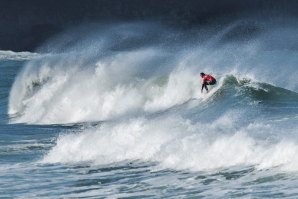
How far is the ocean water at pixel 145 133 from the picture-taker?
18547mm

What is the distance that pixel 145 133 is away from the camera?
23.2 metres

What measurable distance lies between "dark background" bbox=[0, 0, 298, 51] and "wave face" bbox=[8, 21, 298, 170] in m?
87.1

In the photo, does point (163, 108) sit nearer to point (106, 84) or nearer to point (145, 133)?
point (106, 84)

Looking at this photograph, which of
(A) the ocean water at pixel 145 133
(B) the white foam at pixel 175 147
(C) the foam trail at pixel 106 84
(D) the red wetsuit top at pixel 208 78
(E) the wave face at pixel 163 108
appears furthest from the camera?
(C) the foam trail at pixel 106 84

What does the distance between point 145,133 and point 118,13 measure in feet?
434

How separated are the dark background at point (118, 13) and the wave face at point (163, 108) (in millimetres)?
87113

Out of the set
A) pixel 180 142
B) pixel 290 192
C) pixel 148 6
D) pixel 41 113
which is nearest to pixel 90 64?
pixel 41 113

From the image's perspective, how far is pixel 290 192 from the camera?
1656cm

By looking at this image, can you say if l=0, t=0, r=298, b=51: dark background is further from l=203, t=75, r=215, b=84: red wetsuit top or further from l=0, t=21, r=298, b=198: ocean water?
l=203, t=75, r=215, b=84: red wetsuit top

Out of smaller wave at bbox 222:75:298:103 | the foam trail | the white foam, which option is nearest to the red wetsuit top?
smaller wave at bbox 222:75:298:103

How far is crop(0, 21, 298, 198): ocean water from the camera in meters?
18.5

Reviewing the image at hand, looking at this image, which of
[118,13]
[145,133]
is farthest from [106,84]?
[118,13]

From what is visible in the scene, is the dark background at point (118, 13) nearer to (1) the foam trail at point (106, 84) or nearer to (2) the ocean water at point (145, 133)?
(1) the foam trail at point (106, 84)

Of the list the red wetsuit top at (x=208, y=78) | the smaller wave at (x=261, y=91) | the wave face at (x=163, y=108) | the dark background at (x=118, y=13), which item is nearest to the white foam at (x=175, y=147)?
the wave face at (x=163, y=108)
